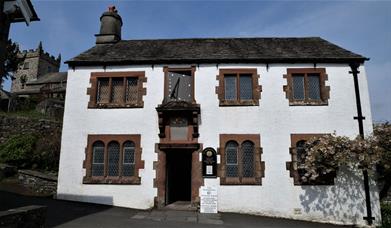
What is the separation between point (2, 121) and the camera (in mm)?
20859

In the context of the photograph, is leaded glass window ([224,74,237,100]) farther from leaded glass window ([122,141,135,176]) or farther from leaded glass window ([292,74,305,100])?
leaded glass window ([122,141,135,176])

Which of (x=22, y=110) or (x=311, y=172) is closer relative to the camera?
(x=311, y=172)

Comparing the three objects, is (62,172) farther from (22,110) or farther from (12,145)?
(22,110)

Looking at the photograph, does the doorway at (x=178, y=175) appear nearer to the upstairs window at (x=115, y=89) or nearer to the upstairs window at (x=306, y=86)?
the upstairs window at (x=115, y=89)

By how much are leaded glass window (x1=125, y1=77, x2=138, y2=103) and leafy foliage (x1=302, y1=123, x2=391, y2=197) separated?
7786 mm

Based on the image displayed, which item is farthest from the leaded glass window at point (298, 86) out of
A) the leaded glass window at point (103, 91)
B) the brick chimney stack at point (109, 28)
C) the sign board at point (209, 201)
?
the brick chimney stack at point (109, 28)

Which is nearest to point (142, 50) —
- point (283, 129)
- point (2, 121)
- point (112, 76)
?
point (112, 76)

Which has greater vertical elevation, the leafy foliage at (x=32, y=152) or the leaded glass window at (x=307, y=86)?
the leaded glass window at (x=307, y=86)

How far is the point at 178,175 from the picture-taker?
15289mm

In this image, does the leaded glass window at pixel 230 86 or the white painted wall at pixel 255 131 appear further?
the leaded glass window at pixel 230 86

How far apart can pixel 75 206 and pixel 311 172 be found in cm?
917

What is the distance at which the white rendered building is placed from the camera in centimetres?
1278

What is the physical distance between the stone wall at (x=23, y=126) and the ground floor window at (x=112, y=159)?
26.9ft

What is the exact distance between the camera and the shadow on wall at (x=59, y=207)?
987 centimetres
